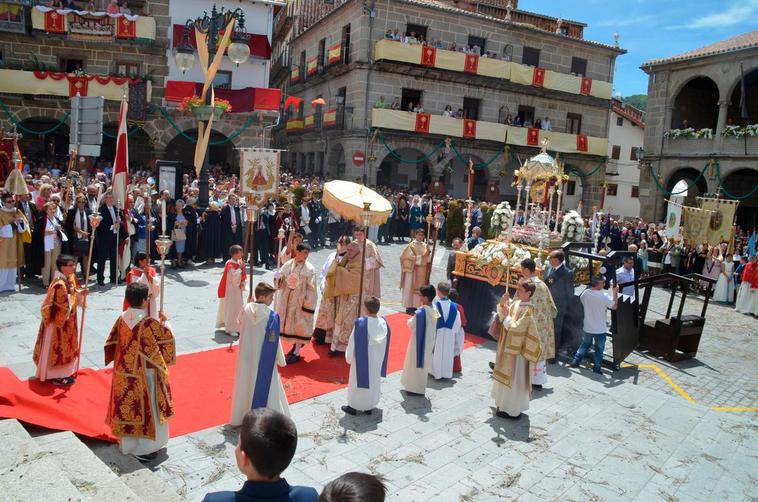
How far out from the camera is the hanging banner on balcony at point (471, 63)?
28.0 meters

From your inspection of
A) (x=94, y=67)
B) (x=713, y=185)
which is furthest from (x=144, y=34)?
(x=713, y=185)

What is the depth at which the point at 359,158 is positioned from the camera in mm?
26656

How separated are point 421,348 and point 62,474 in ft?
14.5

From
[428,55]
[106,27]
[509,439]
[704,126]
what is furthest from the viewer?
[704,126]

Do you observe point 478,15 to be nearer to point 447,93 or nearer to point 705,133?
point 447,93

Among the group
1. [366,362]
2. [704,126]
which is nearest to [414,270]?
[366,362]

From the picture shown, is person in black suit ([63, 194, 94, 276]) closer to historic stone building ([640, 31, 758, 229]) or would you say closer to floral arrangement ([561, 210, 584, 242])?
floral arrangement ([561, 210, 584, 242])

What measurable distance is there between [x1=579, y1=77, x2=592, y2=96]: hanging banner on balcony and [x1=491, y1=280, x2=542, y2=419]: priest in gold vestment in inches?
1102

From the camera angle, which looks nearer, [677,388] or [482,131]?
[677,388]

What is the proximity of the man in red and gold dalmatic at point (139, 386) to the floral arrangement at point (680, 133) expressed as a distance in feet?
91.6

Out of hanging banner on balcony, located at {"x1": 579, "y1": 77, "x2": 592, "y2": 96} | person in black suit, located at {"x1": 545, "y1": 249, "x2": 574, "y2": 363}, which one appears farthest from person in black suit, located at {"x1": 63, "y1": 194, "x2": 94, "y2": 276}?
hanging banner on balcony, located at {"x1": 579, "y1": 77, "x2": 592, "y2": 96}

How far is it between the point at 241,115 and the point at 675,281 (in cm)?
1925

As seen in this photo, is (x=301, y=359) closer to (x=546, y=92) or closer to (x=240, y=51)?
(x=240, y=51)

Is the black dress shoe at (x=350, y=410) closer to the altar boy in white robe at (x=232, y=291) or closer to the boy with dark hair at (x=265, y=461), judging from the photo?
the altar boy in white robe at (x=232, y=291)
